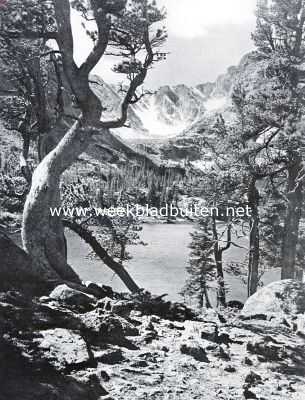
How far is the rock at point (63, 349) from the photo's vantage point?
4094mm

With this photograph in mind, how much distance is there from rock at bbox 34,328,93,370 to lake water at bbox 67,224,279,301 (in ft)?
78.8

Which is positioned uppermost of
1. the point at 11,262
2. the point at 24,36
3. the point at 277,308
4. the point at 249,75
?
the point at 249,75

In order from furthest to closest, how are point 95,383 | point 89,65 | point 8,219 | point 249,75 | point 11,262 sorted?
point 249,75 → point 8,219 → point 89,65 → point 11,262 → point 95,383

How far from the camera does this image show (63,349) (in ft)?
14.3

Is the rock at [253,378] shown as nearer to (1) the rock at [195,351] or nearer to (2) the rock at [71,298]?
(1) the rock at [195,351]

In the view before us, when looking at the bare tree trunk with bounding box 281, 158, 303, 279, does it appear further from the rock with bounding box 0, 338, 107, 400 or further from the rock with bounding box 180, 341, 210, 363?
the rock with bounding box 0, 338, 107, 400

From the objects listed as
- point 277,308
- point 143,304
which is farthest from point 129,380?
point 277,308

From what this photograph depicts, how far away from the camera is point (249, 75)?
1723cm

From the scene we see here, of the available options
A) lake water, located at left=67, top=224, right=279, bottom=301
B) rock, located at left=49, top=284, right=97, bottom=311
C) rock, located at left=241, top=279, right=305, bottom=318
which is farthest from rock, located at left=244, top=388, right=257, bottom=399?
lake water, located at left=67, top=224, right=279, bottom=301

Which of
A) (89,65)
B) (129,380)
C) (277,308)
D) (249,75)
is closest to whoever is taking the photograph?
(129,380)

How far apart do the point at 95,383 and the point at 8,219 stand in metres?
11.4

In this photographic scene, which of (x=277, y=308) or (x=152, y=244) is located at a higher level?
(x=277, y=308)

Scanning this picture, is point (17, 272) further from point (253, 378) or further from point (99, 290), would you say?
point (253, 378)

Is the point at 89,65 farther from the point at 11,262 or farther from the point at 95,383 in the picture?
the point at 95,383
